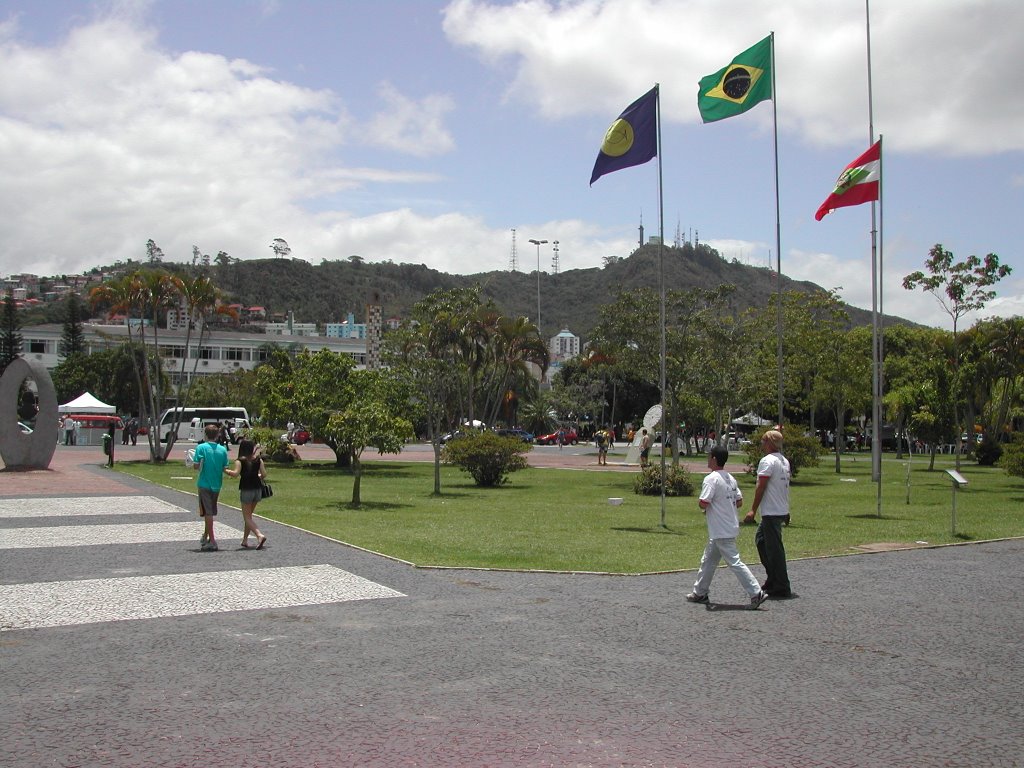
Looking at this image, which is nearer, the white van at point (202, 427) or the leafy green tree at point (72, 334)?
the white van at point (202, 427)

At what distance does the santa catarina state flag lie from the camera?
2042 cm

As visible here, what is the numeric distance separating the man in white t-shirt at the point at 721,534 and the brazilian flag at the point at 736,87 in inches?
453

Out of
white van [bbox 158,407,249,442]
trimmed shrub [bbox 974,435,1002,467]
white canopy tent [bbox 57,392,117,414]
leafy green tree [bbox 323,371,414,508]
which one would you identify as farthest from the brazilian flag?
white van [bbox 158,407,249,442]

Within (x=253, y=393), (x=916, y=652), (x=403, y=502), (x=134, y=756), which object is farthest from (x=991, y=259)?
(x=253, y=393)

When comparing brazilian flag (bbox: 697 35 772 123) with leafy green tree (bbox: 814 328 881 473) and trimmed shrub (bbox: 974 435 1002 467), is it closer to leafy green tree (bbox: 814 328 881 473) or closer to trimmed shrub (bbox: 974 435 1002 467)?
leafy green tree (bbox: 814 328 881 473)

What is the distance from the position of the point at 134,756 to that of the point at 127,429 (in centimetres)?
4669

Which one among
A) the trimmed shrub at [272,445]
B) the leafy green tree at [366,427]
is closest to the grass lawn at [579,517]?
the leafy green tree at [366,427]

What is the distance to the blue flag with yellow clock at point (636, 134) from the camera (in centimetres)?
1548

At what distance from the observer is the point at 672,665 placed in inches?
255

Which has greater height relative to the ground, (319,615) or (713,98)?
(713,98)

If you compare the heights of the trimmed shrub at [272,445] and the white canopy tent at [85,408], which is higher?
the white canopy tent at [85,408]

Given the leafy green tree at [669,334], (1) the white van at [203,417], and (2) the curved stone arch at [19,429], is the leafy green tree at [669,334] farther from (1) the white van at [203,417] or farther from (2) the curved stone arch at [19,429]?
(1) the white van at [203,417]

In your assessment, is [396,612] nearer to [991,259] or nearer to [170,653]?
[170,653]

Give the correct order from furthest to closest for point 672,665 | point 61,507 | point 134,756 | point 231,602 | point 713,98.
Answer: point 713,98 < point 61,507 < point 231,602 < point 672,665 < point 134,756
